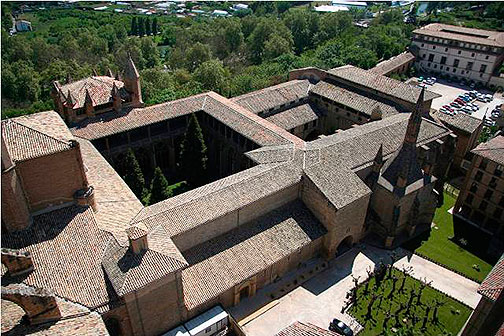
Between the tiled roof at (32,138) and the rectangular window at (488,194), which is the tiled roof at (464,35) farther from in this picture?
the tiled roof at (32,138)

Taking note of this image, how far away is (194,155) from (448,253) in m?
32.8

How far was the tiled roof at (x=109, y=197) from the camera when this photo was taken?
34.7 m

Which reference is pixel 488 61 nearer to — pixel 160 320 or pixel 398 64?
pixel 398 64

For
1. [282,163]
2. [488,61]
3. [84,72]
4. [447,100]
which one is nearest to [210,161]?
[282,163]

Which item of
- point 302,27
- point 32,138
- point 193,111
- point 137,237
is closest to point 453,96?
point 302,27

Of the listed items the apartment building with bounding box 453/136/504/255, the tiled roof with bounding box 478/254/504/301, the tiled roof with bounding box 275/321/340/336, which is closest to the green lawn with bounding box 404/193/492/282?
the apartment building with bounding box 453/136/504/255

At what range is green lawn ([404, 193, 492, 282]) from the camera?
43.9m

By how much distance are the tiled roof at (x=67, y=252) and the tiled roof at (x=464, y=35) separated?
99.6 meters

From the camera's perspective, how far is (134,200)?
126 feet

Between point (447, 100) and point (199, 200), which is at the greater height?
point (199, 200)

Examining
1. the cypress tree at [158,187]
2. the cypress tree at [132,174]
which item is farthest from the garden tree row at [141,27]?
the cypress tree at [158,187]

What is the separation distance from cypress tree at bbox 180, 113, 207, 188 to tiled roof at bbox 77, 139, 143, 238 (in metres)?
11.3

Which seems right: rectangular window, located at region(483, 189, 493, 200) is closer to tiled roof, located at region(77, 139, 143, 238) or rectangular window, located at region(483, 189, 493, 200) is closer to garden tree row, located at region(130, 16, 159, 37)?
tiled roof, located at region(77, 139, 143, 238)

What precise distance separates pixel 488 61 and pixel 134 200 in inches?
3748
